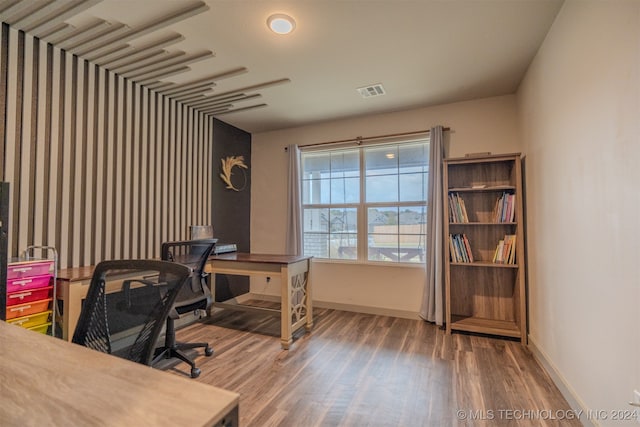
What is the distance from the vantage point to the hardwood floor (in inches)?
69.1

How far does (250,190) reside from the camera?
4.55m

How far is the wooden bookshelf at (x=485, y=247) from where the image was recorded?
2.85 m

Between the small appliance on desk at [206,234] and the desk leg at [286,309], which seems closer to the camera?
the desk leg at [286,309]

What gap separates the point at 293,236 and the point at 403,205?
1495mm

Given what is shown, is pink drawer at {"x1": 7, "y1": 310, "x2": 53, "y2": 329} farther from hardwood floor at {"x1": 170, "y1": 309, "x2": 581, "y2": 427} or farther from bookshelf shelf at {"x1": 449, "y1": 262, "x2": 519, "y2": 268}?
bookshelf shelf at {"x1": 449, "y1": 262, "x2": 519, "y2": 268}

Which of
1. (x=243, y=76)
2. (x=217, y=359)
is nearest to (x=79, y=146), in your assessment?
(x=243, y=76)

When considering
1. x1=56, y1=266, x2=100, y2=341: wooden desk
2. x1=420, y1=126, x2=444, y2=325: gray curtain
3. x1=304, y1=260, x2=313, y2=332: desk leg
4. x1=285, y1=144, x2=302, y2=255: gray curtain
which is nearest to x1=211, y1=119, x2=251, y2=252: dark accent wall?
x1=285, y1=144, x2=302, y2=255: gray curtain

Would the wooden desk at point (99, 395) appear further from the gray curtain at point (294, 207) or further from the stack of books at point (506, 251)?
the gray curtain at point (294, 207)

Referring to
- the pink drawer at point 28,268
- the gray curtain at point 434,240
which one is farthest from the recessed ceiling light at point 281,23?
the pink drawer at point 28,268

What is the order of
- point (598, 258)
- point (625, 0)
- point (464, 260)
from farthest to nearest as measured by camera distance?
1. point (464, 260)
2. point (598, 258)
3. point (625, 0)

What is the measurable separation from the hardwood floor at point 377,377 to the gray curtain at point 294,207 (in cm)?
113

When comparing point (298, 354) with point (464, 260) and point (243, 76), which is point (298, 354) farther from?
point (243, 76)

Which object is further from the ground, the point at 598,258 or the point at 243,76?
the point at 243,76

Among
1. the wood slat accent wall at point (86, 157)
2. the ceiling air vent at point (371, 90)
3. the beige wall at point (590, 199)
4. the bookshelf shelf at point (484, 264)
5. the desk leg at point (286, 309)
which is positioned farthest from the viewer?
the ceiling air vent at point (371, 90)
